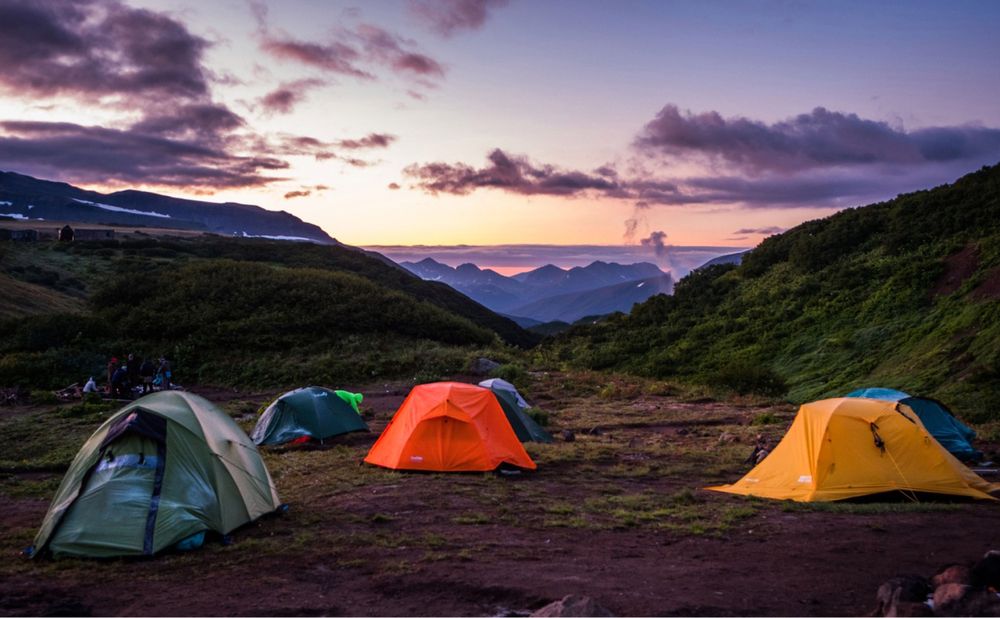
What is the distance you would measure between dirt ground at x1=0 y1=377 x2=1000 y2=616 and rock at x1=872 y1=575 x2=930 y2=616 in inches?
15.1

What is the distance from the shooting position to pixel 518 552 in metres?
9.98

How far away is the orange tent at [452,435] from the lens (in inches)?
620

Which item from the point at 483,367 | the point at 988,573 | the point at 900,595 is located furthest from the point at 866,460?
the point at 483,367

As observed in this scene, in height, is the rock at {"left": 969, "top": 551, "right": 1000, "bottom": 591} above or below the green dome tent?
above

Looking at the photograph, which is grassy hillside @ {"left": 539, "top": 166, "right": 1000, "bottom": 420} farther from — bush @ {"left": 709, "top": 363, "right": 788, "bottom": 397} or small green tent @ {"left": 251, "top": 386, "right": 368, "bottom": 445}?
small green tent @ {"left": 251, "top": 386, "right": 368, "bottom": 445}

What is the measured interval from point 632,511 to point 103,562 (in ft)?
26.0

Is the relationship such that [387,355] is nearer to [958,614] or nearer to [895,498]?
[895,498]

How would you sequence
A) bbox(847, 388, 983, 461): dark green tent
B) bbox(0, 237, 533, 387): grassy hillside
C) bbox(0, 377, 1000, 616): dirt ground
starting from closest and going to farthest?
bbox(0, 377, 1000, 616): dirt ground < bbox(847, 388, 983, 461): dark green tent < bbox(0, 237, 533, 387): grassy hillside

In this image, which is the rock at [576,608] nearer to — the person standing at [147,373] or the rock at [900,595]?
the rock at [900,595]

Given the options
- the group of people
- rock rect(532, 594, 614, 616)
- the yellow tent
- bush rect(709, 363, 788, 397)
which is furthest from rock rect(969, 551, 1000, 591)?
the group of people

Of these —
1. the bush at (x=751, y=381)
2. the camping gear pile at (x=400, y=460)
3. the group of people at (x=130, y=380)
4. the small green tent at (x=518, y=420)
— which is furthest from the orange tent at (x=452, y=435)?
the group of people at (x=130, y=380)

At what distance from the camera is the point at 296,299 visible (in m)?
47.8

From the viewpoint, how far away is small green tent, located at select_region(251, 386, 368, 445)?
804 inches

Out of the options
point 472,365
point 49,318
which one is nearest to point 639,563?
point 472,365
